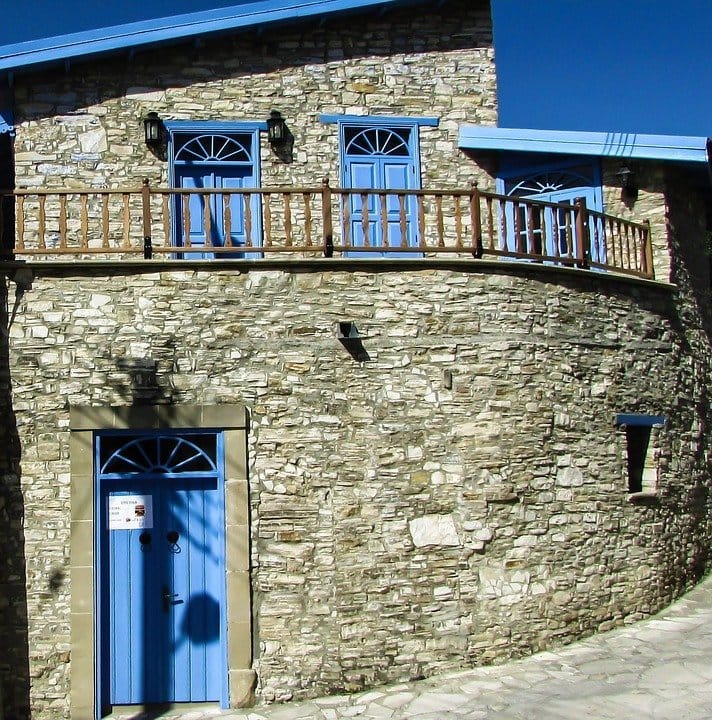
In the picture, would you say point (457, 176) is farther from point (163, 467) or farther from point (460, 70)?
point (163, 467)

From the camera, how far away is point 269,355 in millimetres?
8352

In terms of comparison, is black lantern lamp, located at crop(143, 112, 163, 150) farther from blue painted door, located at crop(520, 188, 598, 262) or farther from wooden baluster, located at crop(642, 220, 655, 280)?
wooden baluster, located at crop(642, 220, 655, 280)

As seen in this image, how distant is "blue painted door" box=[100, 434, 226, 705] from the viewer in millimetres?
8008

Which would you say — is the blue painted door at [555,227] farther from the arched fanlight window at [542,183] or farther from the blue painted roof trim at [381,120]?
the blue painted roof trim at [381,120]

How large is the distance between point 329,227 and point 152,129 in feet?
10.8

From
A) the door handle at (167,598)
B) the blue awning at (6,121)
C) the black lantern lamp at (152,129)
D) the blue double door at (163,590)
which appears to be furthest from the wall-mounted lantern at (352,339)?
the blue awning at (6,121)

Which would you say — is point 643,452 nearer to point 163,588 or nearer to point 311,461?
point 311,461

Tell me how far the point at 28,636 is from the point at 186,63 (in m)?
6.97

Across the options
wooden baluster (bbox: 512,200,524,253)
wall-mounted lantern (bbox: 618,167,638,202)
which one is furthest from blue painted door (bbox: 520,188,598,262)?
wall-mounted lantern (bbox: 618,167,638,202)

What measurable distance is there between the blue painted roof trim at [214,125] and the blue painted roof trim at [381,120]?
827 millimetres

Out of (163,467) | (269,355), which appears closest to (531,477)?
(269,355)

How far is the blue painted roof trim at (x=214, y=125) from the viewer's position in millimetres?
10859

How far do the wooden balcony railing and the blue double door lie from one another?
2363 mm

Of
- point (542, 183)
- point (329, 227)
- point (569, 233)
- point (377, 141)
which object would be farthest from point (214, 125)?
point (569, 233)
